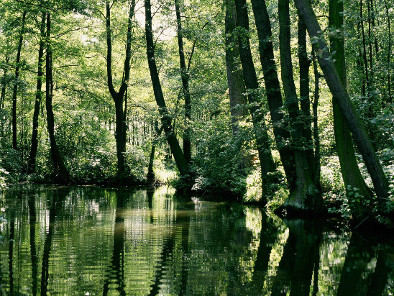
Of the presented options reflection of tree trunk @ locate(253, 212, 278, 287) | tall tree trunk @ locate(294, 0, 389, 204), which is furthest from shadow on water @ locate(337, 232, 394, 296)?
tall tree trunk @ locate(294, 0, 389, 204)

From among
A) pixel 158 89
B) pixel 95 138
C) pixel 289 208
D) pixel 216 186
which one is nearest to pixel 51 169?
pixel 95 138

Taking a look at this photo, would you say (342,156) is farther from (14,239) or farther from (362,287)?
(14,239)

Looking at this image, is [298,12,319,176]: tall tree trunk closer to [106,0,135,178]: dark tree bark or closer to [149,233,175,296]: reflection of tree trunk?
[149,233,175,296]: reflection of tree trunk

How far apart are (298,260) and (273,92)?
5.98 m

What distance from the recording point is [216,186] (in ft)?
54.7

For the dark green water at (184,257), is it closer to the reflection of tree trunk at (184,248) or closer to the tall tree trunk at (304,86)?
the reflection of tree trunk at (184,248)

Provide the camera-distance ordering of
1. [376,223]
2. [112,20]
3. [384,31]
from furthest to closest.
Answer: [112,20], [384,31], [376,223]

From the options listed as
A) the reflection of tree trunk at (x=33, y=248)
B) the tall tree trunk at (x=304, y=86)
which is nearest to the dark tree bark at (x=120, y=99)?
the reflection of tree trunk at (x=33, y=248)

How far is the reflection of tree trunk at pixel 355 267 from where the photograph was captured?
4.81m

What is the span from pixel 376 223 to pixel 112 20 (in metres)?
18.1

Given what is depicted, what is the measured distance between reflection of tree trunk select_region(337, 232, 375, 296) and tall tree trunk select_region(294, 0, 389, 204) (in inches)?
44.7

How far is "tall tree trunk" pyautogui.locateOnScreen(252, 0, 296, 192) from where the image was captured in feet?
36.0

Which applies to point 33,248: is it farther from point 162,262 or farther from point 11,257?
point 162,262

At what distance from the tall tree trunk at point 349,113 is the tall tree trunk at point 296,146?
1.88m
